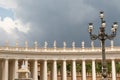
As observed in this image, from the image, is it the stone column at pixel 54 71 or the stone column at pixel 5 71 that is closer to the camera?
the stone column at pixel 5 71

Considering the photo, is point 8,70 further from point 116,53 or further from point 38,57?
point 116,53

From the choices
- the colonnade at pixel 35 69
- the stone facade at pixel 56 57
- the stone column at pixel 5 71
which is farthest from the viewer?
the stone facade at pixel 56 57

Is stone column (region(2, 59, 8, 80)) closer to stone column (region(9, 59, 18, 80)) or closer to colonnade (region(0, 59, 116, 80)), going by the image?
colonnade (region(0, 59, 116, 80))

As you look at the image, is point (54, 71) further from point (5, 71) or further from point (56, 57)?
point (5, 71)

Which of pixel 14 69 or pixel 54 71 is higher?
pixel 14 69

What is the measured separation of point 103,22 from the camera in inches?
1799

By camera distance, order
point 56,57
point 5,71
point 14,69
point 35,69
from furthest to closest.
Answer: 1. point 56,57
2. point 35,69
3. point 14,69
4. point 5,71

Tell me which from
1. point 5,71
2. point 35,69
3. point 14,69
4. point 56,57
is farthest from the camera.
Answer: point 56,57

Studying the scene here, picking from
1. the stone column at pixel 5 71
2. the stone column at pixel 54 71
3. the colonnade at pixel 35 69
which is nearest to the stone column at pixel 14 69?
the colonnade at pixel 35 69

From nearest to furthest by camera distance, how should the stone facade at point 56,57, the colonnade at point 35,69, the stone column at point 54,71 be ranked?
the colonnade at point 35,69, the stone facade at point 56,57, the stone column at point 54,71

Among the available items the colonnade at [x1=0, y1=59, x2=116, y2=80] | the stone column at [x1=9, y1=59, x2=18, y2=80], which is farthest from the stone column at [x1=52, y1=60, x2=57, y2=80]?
the stone column at [x1=9, y1=59, x2=18, y2=80]

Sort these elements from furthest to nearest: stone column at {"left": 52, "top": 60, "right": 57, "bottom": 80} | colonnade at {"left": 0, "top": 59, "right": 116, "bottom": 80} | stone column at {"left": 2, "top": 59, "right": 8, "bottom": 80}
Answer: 1. stone column at {"left": 52, "top": 60, "right": 57, "bottom": 80}
2. colonnade at {"left": 0, "top": 59, "right": 116, "bottom": 80}
3. stone column at {"left": 2, "top": 59, "right": 8, "bottom": 80}

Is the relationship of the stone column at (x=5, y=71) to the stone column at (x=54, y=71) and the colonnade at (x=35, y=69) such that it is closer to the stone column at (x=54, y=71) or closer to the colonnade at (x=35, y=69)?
the colonnade at (x=35, y=69)

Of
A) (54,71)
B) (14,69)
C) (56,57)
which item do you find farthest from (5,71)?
(56,57)
